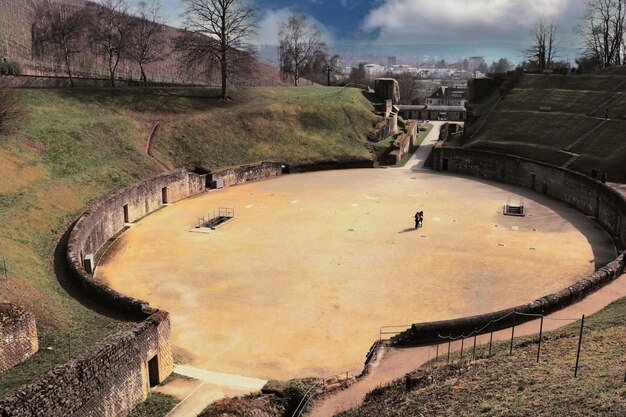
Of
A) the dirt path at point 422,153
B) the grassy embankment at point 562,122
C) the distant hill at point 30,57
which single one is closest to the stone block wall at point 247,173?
the dirt path at point 422,153

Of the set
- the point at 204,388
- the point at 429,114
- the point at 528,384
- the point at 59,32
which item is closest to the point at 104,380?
the point at 204,388

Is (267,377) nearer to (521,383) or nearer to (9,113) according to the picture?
(521,383)

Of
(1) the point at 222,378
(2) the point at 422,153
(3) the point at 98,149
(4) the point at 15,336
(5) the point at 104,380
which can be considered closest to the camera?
(5) the point at 104,380

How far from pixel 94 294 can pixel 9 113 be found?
19.2 meters

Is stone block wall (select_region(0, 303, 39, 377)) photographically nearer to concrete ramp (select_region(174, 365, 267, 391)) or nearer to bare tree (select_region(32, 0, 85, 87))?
concrete ramp (select_region(174, 365, 267, 391))

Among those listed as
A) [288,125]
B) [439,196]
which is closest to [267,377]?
[439,196]

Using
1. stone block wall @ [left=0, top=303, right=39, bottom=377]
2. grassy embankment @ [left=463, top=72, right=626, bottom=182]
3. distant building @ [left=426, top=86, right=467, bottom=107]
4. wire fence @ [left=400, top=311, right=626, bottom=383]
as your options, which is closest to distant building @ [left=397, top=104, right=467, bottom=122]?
grassy embankment @ [left=463, top=72, right=626, bottom=182]

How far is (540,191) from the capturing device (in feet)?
130

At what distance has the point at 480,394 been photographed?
1000 cm

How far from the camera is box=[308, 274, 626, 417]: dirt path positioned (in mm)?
12491

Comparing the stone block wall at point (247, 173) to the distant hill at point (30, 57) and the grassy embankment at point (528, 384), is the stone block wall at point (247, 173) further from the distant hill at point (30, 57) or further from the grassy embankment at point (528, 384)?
the grassy embankment at point (528, 384)

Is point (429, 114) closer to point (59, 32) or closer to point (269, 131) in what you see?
point (269, 131)

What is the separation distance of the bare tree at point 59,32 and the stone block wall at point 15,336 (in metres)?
40.0

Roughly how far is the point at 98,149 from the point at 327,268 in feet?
66.3
